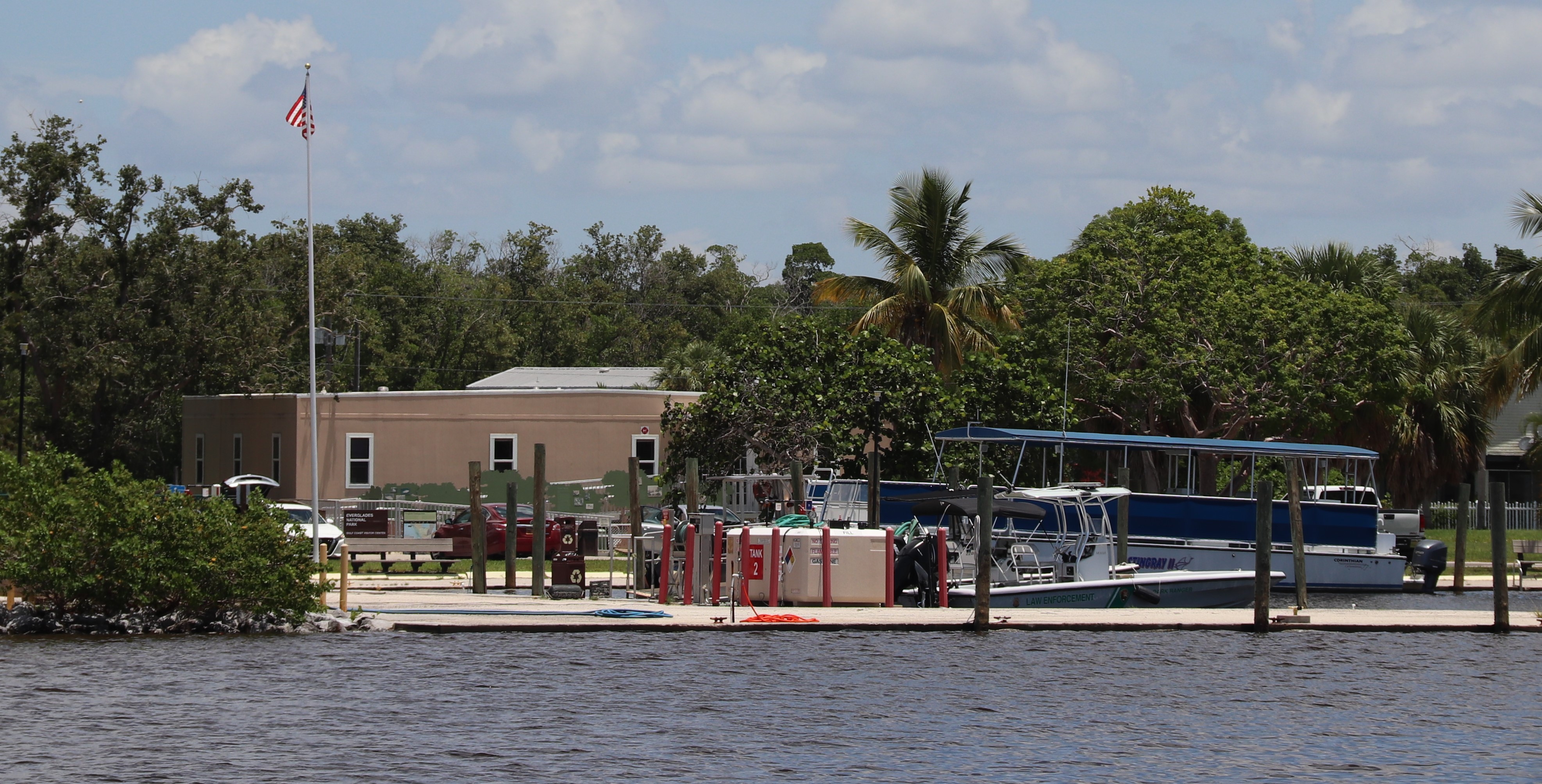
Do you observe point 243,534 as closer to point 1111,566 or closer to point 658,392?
point 1111,566

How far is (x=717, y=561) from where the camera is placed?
26562 millimetres

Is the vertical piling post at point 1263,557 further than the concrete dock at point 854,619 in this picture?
Yes

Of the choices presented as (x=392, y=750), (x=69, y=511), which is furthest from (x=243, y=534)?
(x=392, y=750)

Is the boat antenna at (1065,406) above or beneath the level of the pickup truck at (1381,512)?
above

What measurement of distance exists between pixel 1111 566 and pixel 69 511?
16.2 m

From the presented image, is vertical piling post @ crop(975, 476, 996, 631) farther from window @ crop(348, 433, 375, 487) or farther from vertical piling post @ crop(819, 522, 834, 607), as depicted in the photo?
window @ crop(348, 433, 375, 487)

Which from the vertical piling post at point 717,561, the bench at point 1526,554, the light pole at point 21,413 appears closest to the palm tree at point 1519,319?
the bench at point 1526,554

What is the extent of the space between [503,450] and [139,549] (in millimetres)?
25193

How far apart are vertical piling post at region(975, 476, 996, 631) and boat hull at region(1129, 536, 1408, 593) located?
9.21 meters

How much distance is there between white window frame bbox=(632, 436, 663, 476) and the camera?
156ft

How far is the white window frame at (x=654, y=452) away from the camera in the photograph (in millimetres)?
47594

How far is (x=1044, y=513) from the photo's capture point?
2827 cm

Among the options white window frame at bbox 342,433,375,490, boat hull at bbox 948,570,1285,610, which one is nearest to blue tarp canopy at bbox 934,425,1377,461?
boat hull at bbox 948,570,1285,610

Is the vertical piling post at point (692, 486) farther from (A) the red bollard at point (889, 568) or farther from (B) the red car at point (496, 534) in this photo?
(B) the red car at point (496, 534)
